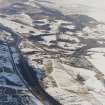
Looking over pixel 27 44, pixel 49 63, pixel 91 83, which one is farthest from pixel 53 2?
pixel 91 83

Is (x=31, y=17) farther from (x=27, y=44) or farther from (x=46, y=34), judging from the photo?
(x=27, y=44)

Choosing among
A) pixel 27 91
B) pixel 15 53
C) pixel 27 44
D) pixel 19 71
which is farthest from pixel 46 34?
pixel 27 91

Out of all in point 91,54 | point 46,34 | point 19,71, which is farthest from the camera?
point 46,34

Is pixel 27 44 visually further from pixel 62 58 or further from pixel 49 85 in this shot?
pixel 49 85

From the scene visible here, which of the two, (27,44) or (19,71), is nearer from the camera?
(19,71)

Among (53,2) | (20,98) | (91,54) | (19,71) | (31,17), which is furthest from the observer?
(53,2)

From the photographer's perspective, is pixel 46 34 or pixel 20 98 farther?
pixel 46 34

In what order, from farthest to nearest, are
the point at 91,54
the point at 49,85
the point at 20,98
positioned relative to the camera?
the point at 91,54 → the point at 49,85 → the point at 20,98

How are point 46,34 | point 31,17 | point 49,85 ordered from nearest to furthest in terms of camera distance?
1. point 49,85
2. point 46,34
3. point 31,17
